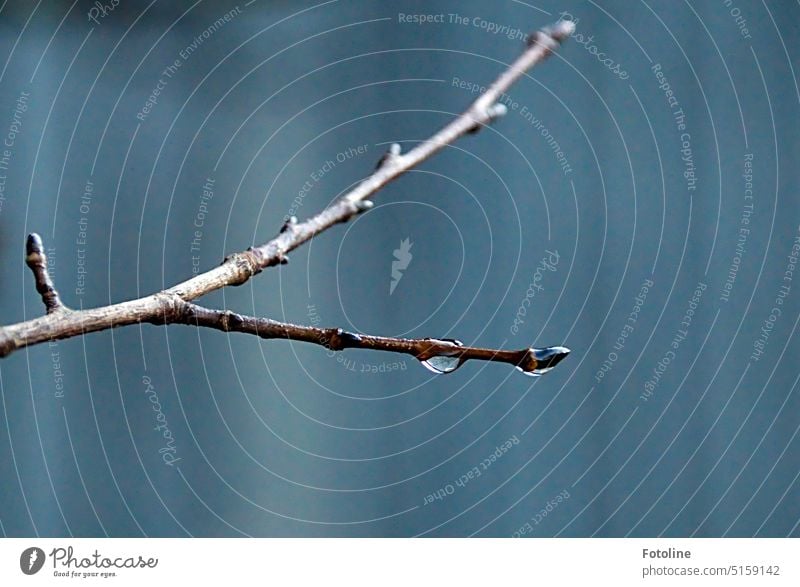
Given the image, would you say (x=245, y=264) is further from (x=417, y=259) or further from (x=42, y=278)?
(x=417, y=259)

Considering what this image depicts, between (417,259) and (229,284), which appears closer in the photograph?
(229,284)

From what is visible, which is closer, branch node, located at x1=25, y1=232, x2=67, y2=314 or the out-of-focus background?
branch node, located at x1=25, y1=232, x2=67, y2=314

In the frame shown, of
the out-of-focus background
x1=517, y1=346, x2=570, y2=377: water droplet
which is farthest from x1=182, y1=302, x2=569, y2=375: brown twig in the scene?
the out-of-focus background

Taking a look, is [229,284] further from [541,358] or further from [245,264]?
[541,358]

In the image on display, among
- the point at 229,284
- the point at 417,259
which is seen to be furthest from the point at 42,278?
the point at 417,259

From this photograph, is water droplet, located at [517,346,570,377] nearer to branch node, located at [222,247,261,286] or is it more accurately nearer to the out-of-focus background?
branch node, located at [222,247,261,286]

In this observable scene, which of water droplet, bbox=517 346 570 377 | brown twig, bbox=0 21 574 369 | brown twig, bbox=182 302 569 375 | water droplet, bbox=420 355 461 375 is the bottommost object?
water droplet, bbox=517 346 570 377

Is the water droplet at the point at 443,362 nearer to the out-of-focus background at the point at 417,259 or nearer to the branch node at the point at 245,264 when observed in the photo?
the branch node at the point at 245,264

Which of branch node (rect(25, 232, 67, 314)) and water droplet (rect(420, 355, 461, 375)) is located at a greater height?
branch node (rect(25, 232, 67, 314))
